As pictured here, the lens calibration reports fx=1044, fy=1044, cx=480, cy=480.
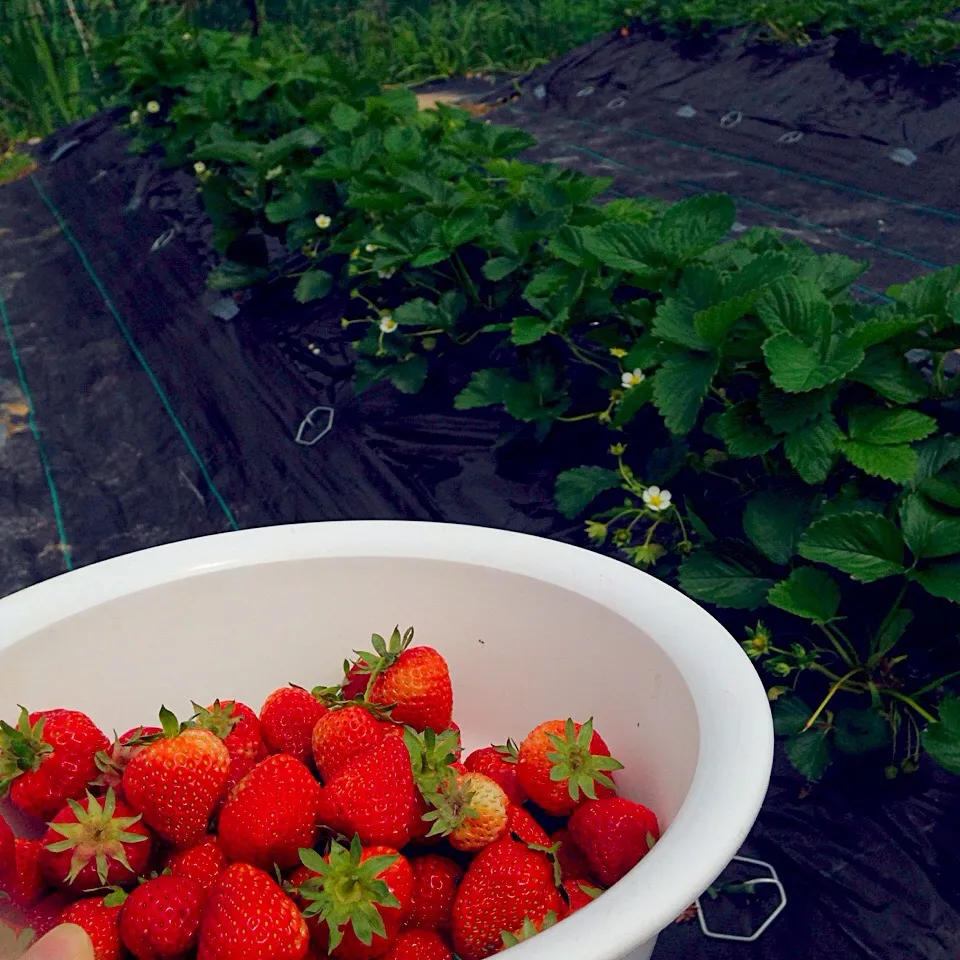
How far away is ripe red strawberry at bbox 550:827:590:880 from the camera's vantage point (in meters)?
0.92

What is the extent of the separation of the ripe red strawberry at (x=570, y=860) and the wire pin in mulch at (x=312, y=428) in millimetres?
1525

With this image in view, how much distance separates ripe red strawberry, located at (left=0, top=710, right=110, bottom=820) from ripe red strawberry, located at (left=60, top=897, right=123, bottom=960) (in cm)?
10

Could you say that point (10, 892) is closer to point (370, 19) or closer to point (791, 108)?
point (791, 108)

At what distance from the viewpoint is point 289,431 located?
241cm

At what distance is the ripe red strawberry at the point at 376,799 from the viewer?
0.86 m

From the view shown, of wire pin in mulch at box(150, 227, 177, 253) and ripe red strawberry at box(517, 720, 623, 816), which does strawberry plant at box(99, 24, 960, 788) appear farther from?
wire pin in mulch at box(150, 227, 177, 253)

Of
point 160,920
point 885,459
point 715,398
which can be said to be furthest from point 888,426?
point 160,920

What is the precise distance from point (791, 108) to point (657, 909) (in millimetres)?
4280

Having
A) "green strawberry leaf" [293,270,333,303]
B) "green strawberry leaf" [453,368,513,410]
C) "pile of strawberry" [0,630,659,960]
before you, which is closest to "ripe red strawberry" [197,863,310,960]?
"pile of strawberry" [0,630,659,960]

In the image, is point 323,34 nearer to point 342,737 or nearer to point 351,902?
point 342,737

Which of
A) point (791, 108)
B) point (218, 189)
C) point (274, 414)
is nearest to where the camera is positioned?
point (274, 414)

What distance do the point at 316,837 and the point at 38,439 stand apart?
2145mm

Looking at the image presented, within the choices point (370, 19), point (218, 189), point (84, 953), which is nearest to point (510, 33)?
point (370, 19)

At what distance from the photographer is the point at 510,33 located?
22.8 feet
